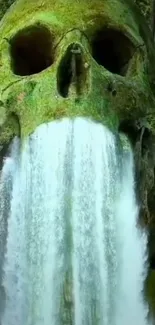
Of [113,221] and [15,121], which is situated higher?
[15,121]

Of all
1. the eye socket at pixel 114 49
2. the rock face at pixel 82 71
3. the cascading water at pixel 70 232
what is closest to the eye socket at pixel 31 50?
the rock face at pixel 82 71

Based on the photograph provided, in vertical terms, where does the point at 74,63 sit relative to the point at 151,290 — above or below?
above

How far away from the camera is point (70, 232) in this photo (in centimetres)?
663

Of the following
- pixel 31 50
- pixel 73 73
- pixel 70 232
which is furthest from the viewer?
pixel 31 50

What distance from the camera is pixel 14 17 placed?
8.05 metres

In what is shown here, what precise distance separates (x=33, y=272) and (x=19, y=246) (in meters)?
0.29

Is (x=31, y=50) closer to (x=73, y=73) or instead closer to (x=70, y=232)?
(x=73, y=73)

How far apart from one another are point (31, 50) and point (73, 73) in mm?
796

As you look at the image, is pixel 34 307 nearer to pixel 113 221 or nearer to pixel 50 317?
pixel 50 317

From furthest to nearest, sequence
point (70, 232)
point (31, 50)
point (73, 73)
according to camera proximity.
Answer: point (31, 50), point (73, 73), point (70, 232)

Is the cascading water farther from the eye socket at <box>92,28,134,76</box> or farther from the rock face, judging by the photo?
the eye socket at <box>92,28,134,76</box>

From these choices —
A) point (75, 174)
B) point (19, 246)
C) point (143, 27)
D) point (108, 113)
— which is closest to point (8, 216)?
point (19, 246)

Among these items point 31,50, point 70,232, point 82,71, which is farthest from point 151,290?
point 31,50

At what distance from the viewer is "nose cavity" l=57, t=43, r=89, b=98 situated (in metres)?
7.17
